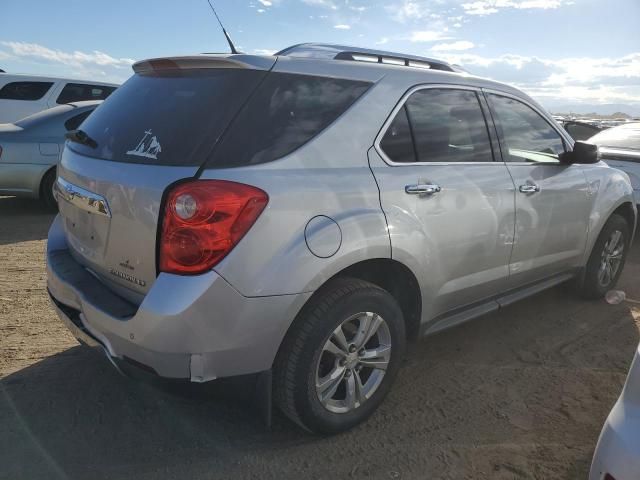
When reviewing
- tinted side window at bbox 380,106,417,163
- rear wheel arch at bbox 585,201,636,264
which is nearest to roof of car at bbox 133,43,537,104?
tinted side window at bbox 380,106,417,163

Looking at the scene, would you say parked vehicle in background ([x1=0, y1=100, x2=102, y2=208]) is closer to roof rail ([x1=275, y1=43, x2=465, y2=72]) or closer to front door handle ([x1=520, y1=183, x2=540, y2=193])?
roof rail ([x1=275, y1=43, x2=465, y2=72])

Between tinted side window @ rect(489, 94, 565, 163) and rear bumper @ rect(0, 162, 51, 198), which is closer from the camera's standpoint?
tinted side window @ rect(489, 94, 565, 163)

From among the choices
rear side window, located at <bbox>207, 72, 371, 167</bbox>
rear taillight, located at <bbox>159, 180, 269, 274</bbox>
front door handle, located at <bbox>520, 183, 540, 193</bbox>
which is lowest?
front door handle, located at <bbox>520, 183, 540, 193</bbox>

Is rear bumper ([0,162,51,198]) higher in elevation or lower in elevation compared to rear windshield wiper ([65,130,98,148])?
lower

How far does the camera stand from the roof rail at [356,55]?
9.14 feet

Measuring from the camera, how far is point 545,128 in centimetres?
386

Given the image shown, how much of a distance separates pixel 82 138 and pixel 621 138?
23.8 ft

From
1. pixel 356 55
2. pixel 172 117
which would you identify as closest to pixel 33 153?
pixel 172 117

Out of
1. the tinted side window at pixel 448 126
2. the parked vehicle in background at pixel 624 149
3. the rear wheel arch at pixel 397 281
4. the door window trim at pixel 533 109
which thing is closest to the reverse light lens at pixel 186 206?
the rear wheel arch at pixel 397 281

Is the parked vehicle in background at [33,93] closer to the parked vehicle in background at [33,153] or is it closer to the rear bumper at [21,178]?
the parked vehicle in background at [33,153]

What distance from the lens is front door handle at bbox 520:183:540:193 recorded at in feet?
11.1

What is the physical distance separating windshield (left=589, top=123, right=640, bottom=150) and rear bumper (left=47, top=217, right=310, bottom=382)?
654 centimetres

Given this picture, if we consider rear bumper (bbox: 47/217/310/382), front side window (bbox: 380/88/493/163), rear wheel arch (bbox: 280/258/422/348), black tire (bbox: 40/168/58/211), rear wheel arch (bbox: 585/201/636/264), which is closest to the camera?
rear bumper (bbox: 47/217/310/382)

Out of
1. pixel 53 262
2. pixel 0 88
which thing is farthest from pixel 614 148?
pixel 0 88
